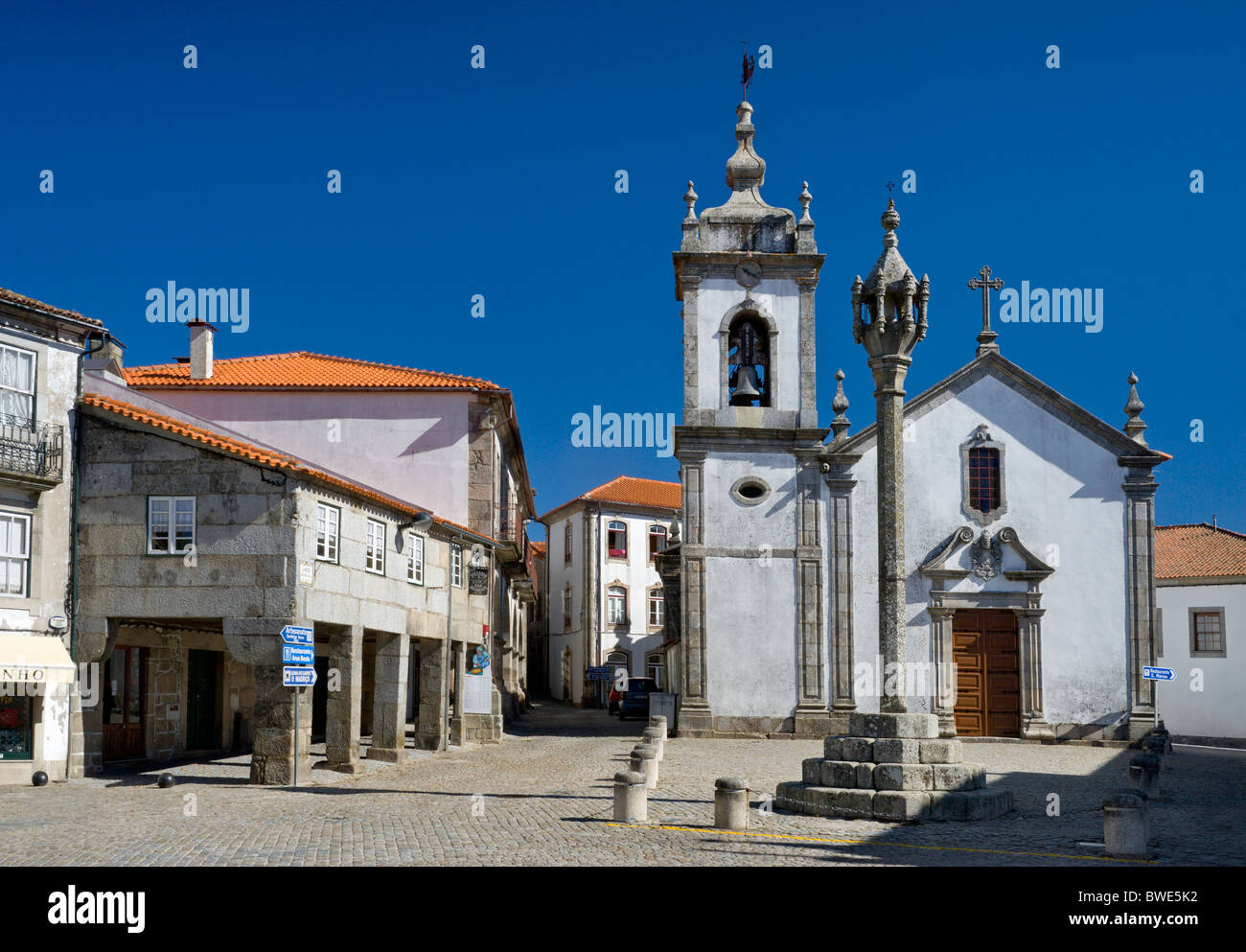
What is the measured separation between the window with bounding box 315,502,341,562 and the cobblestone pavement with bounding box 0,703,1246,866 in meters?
3.61

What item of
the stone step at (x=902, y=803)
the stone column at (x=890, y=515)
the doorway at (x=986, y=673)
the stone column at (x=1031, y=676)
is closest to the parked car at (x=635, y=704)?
the doorway at (x=986, y=673)

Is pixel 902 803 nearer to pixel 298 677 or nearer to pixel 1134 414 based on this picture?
pixel 298 677

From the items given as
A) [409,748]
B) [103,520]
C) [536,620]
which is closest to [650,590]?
[536,620]

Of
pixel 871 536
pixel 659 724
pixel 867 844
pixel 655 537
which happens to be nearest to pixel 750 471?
pixel 871 536

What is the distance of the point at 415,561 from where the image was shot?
24484 millimetres

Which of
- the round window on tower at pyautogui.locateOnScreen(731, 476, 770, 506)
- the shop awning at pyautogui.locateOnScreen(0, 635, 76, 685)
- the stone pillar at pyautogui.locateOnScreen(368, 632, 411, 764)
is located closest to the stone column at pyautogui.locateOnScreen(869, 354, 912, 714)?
the stone pillar at pyautogui.locateOnScreen(368, 632, 411, 764)

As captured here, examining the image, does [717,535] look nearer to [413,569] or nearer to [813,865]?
[413,569]

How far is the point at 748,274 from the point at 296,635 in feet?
59.1

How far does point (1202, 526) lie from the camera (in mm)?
44438

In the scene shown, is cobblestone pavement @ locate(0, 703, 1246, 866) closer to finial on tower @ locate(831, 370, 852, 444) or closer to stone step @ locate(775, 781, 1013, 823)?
stone step @ locate(775, 781, 1013, 823)

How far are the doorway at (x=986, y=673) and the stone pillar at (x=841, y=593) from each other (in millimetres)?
2847

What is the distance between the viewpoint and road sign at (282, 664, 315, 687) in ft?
55.8

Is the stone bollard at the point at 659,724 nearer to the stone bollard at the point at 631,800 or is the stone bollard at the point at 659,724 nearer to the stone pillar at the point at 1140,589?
the stone bollard at the point at 631,800

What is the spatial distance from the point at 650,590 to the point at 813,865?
183 feet
